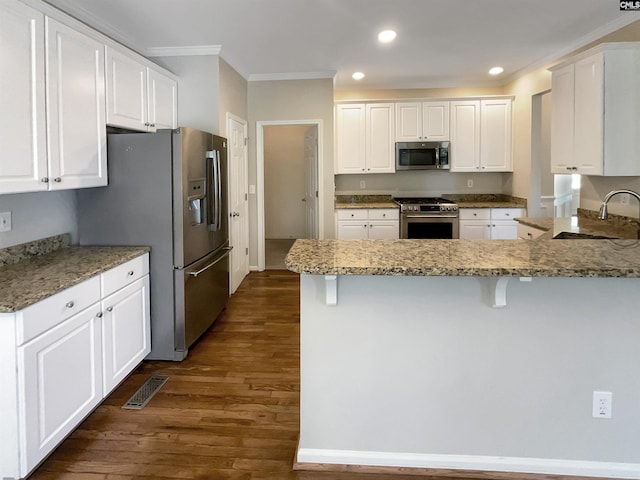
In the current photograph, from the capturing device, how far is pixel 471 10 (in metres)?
3.50

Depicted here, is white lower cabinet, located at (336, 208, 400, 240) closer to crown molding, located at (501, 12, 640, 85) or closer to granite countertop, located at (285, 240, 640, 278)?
crown molding, located at (501, 12, 640, 85)

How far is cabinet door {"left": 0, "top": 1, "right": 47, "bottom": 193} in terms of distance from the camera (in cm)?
207

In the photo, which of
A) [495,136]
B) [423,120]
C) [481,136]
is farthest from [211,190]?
[495,136]

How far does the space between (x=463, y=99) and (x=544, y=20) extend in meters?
2.34

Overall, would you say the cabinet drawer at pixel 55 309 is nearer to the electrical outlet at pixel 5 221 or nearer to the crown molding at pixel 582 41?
the electrical outlet at pixel 5 221

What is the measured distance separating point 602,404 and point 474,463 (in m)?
0.60

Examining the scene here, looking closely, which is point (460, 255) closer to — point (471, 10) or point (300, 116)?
point (471, 10)

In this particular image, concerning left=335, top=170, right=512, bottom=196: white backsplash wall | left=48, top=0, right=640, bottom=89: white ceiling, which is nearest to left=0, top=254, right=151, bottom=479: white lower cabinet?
left=48, top=0, right=640, bottom=89: white ceiling

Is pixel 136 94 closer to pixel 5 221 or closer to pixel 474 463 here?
pixel 5 221

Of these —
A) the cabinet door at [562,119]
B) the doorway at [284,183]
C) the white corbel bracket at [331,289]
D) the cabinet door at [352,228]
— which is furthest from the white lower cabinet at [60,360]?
the doorway at [284,183]

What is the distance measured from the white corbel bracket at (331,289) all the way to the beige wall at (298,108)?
3994 millimetres

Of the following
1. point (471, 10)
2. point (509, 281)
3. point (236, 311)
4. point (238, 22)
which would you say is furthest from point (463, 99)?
point (509, 281)

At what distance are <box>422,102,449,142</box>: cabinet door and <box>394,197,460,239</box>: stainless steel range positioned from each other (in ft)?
3.26

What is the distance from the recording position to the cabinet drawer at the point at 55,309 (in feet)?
6.02
